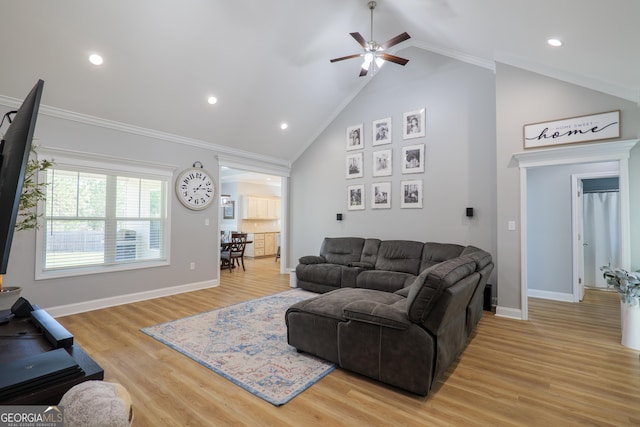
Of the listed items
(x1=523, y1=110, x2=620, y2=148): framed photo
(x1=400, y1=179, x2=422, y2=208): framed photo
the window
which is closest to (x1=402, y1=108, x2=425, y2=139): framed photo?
(x1=400, y1=179, x2=422, y2=208): framed photo

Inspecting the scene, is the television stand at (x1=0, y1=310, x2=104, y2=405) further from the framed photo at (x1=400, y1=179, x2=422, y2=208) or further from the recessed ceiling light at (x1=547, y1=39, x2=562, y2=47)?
the framed photo at (x1=400, y1=179, x2=422, y2=208)

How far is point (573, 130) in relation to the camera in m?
3.75

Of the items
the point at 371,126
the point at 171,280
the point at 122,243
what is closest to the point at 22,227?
the point at 122,243

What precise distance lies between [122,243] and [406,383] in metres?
4.53

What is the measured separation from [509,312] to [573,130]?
248 centimetres

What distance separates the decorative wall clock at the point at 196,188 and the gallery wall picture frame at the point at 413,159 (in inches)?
144

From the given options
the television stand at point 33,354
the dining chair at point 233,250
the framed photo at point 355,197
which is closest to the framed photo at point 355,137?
the framed photo at point 355,197

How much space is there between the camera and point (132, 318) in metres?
3.92

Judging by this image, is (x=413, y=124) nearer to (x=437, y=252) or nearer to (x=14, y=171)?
(x=437, y=252)

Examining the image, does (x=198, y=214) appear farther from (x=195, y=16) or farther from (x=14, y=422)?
(x=14, y=422)

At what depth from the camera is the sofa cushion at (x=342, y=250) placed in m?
5.63

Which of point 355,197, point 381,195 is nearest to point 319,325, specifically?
point 381,195

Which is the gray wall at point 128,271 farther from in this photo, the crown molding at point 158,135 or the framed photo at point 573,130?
the framed photo at point 573,130

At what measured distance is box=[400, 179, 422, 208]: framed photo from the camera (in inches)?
210
